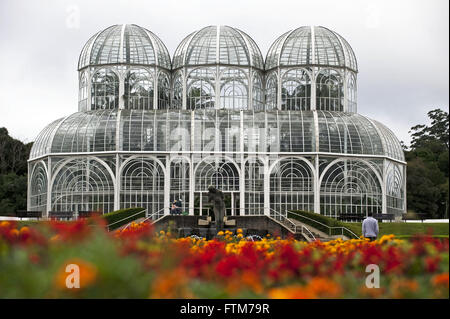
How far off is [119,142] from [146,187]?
2877 millimetres

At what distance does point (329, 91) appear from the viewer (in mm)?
45469

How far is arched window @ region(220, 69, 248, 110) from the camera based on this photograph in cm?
4512

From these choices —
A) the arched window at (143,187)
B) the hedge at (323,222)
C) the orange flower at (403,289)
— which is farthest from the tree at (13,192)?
the orange flower at (403,289)

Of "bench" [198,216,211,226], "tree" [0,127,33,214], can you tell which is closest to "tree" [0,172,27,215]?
"tree" [0,127,33,214]

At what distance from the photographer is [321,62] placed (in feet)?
150

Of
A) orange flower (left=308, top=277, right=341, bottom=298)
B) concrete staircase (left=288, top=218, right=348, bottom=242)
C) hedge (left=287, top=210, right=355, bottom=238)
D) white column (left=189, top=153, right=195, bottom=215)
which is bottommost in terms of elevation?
concrete staircase (left=288, top=218, right=348, bottom=242)

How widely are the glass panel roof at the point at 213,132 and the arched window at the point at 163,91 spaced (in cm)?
497

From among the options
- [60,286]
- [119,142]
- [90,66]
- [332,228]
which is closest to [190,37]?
[90,66]

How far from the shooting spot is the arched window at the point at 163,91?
152ft

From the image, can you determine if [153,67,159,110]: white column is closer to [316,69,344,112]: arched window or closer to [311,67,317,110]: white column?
[311,67,317,110]: white column

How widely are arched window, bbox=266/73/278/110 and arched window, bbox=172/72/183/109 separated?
5.56 meters

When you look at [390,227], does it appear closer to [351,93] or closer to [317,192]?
[317,192]

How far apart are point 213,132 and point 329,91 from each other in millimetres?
9486
